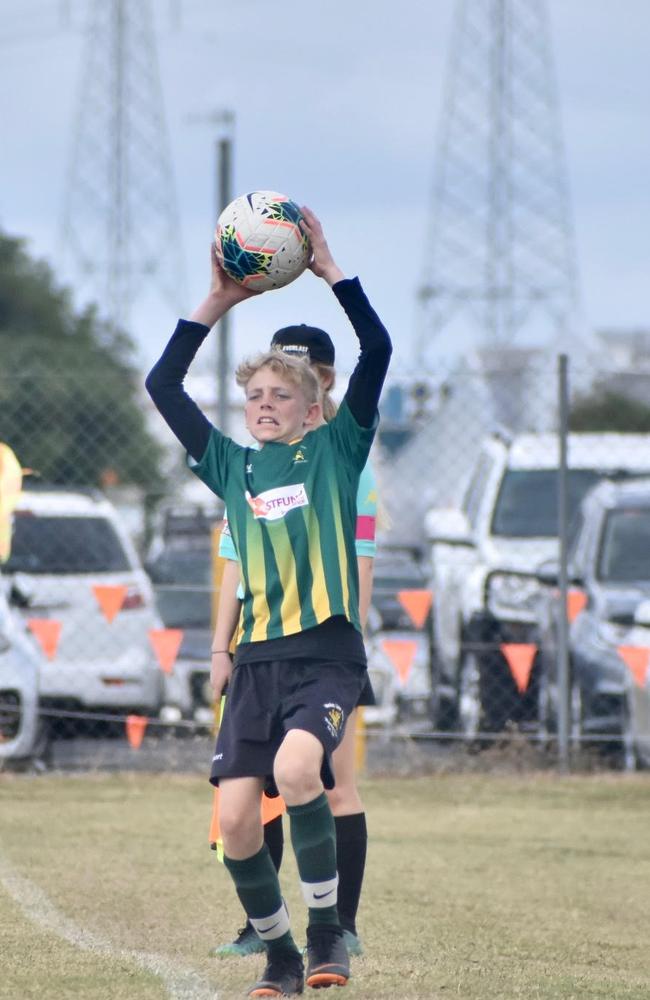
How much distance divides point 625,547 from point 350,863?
20.7 feet

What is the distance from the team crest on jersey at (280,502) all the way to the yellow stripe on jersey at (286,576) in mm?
31

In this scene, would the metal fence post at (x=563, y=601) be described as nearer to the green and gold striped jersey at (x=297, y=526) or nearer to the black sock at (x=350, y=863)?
the black sock at (x=350, y=863)

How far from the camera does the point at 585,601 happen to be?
36.5ft

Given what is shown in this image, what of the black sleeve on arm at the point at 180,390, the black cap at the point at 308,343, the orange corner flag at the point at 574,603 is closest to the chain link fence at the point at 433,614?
the orange corner flag at the point at 574,603

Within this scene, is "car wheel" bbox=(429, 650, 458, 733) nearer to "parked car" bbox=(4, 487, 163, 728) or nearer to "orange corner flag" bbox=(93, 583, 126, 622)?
"parked car" bbox=(4, 487, 163, 728)

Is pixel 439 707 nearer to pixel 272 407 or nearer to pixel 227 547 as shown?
pixel 227 547

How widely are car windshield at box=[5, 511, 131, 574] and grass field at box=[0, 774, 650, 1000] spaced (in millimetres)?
2121

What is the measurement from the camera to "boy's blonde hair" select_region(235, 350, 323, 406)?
15.8 feet

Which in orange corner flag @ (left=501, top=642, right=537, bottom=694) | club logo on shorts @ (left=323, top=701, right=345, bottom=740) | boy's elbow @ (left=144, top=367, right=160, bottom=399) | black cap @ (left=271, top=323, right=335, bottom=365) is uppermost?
black cap @ (left=271, top=323, right=335, bottom=365)

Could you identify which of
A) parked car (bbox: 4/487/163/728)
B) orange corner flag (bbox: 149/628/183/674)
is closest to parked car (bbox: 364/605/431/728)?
parked car (bbox: 4/487/163/728)

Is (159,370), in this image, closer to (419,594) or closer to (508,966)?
(508,966)

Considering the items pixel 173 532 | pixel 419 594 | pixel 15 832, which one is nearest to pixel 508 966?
pixel 15 832

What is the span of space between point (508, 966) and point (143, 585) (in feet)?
23.9

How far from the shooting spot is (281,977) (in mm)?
4594
